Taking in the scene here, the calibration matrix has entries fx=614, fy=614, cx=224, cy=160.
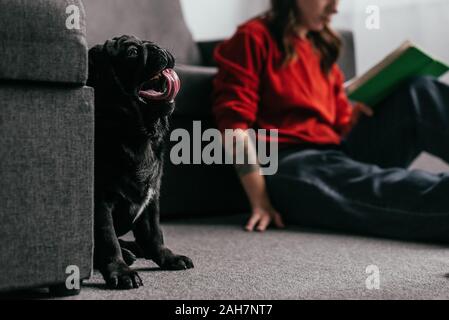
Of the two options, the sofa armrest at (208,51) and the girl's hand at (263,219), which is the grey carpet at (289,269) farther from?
the sofa armrest at (208,51)

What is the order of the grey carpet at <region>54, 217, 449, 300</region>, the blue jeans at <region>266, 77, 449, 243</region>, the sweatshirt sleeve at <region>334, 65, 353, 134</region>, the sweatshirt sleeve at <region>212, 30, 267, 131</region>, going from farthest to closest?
the sweatshirt sleeve at <region>334, 65, 353, 134</region>
the sweatshirt sleeve at <region>212, 30, 267, 131</region>
the blue jeans at <region>266, 77, 449, 243</region>
the grey carpet at <region>54, 217, 449, 300</region>

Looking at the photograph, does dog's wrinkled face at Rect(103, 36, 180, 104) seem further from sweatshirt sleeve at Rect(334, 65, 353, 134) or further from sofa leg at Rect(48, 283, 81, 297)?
sweatshirt sleeve at Rect(334, 65, 353, 134)

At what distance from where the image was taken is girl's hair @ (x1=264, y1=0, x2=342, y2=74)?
64.5 inches

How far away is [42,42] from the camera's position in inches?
30.9

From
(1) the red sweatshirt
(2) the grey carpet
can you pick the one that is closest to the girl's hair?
(1) the red sweatshirt

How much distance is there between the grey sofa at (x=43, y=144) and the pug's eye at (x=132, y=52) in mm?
75

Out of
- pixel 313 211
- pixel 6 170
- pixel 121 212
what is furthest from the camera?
pixel 313 211

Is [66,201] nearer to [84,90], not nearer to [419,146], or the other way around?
[84,90]

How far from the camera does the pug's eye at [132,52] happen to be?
2.87 feet

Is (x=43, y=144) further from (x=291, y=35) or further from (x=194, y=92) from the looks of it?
(x=291, y=35)

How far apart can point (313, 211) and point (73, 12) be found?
0.90m

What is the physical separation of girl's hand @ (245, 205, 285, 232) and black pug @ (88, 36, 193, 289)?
2.06 feet

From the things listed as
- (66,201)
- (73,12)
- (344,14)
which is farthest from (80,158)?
(344,14)

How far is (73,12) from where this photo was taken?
2.63 ft
